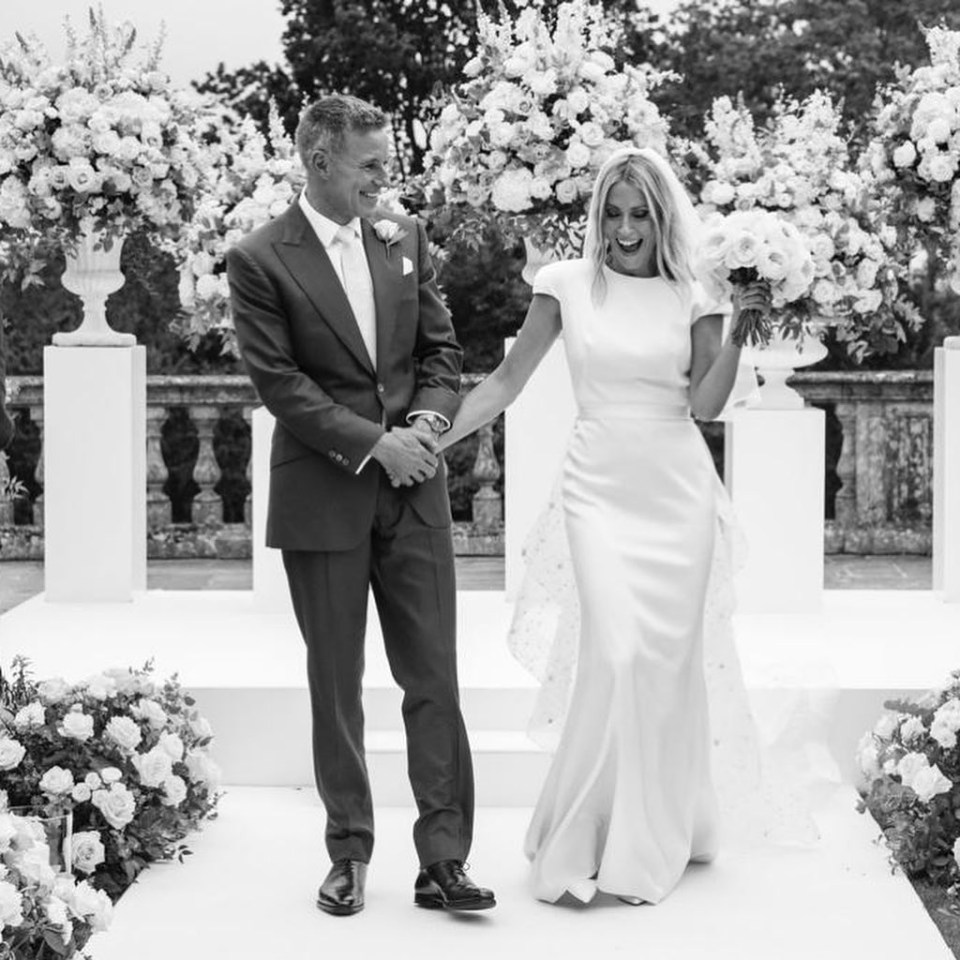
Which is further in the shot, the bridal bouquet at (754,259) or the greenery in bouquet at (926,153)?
the greenery in bouquet at (926,153)

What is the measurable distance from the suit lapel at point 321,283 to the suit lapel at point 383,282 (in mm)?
65

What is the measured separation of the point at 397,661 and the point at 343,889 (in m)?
0.58

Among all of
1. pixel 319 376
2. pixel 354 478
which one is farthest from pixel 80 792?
pixel 319 376

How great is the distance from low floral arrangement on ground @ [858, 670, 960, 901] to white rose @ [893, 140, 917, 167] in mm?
2585

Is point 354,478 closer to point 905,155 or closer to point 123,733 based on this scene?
point 123,733

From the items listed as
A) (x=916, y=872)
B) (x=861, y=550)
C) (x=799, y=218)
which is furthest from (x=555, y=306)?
(x=861, y=550)

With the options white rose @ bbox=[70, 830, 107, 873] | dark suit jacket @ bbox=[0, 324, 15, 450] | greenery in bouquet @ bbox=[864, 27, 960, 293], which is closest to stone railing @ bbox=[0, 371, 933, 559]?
greenery in bouquet @ bbox=[864, 27, 960, 293]

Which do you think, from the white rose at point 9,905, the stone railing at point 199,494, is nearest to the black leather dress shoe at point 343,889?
the white rose at point 9,905

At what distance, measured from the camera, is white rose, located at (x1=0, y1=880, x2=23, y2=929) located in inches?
155

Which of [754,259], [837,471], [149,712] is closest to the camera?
[754,259]

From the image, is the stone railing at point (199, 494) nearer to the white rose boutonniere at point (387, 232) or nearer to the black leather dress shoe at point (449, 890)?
the white rose boutonniere at point (387, 232)

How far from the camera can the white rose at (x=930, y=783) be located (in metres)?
5.63

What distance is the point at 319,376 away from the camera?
5340mm

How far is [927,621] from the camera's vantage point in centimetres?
800
